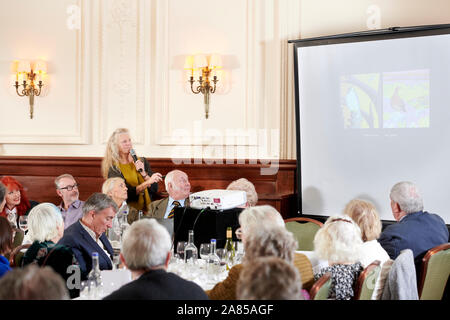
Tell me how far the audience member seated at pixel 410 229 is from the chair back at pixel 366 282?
979 mm

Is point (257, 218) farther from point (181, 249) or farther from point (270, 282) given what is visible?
point (270, 282)

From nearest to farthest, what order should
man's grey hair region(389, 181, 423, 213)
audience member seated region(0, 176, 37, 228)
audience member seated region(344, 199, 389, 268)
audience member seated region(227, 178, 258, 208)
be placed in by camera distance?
audience member seated region(344, 199, 389, 268), man's grey hair region(389, 181, 423, 213), audience member seated region(227, 178, 258, 208), audience member seated region(0, 176, 37, 228)

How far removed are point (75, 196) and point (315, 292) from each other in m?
3.34

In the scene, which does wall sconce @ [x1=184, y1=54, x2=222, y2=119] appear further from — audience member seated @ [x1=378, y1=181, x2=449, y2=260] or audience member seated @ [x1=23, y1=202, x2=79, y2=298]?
audience member seated @ [x1=23, y1=202, x2=79, y2=298]

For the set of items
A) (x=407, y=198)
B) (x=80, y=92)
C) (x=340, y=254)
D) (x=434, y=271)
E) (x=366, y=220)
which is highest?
(x=80, y=92)

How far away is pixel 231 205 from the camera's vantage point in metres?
4.38

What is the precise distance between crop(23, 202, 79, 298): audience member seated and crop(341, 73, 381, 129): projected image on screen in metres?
3.21

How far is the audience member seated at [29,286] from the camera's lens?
70.4 inches

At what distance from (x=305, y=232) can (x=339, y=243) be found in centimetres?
182

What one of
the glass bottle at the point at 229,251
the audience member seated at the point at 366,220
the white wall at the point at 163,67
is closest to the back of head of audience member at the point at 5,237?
the glass bottle at the point at 229,251

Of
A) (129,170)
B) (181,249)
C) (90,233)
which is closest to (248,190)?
(129,170)

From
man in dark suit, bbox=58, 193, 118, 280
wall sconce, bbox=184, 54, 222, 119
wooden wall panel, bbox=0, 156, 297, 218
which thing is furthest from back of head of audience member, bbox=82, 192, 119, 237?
wall sconce, bbox=184, 54, 222, 119

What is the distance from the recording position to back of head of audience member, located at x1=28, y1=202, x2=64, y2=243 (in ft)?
10.8

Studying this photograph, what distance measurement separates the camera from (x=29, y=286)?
1.79m
